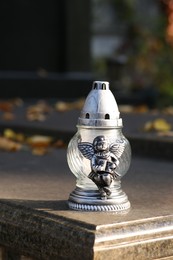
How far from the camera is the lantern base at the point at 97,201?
2465mm

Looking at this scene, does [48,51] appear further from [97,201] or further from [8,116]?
[97,201]

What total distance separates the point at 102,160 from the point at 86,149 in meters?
0.06

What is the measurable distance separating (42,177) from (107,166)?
0.94 metres

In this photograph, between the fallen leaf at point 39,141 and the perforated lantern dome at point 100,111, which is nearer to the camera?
the perforated lantern dome at point 100,111

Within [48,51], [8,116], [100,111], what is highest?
[48,51]

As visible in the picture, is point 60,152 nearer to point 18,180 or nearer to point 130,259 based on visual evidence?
point 18,180

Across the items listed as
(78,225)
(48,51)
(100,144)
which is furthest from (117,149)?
(48,51)

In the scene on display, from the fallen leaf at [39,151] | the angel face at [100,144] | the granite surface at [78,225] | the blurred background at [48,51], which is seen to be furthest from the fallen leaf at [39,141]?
the blurred background at [48,51]

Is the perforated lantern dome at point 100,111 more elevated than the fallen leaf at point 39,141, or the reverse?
the perforated lantern dome at point 100,111

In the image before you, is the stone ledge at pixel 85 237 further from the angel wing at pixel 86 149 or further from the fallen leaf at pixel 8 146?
the fallen leaf at pixel 8 146

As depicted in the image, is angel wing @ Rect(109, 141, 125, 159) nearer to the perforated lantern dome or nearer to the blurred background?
the perforated lantern dome

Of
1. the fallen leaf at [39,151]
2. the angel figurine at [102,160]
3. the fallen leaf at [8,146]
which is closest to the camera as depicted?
the angel figurine at [102,160]

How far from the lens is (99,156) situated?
243 centimetres

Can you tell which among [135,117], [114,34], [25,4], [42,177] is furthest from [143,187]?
[114,34]
